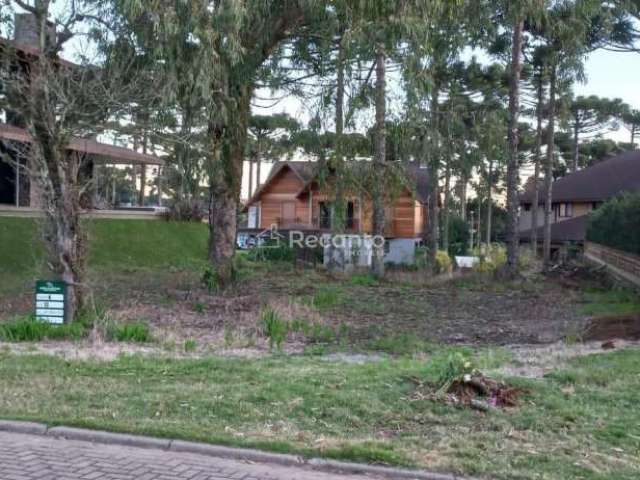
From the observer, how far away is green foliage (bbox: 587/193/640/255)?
23.9 meters

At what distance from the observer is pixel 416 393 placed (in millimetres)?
7070

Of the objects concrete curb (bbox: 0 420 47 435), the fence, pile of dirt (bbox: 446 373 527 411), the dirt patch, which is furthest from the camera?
the fence

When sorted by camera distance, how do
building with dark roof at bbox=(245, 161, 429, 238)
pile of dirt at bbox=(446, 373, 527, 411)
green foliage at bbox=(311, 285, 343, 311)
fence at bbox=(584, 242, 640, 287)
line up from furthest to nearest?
building with dark roof at bbox=(245, 161, 429, 238), fence at bbox=(584, 242, 640, 287), green foliage at bbox=(311, 285, 343, 311), pile of dirt at bbox=(446, 373, 527, 411)

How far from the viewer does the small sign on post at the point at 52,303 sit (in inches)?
445

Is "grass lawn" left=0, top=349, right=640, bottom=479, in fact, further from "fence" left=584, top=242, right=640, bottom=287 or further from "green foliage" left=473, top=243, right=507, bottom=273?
"green foliage" left=473, top=243, right=507, bottom=273

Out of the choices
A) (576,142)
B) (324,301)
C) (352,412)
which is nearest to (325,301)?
(324,301)

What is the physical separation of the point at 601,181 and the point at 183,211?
25144mm

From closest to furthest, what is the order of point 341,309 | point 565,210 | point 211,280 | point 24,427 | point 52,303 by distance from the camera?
point 24,427 < point 52,303 < point 341,309 < point 211,280 < point 565,210

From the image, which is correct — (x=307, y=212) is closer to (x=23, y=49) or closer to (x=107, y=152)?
(x=107, y=152)

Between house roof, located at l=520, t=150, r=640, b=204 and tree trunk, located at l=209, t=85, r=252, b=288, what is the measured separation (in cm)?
2856

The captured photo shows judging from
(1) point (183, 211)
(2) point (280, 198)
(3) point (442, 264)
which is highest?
(2) point (280, 198)

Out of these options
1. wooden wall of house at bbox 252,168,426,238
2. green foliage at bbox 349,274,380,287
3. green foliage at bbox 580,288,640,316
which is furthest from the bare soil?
wooden wall of house at bbox 252,168,426,238

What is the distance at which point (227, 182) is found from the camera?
16984 mm

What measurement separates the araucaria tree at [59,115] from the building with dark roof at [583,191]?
32026 millimetres
